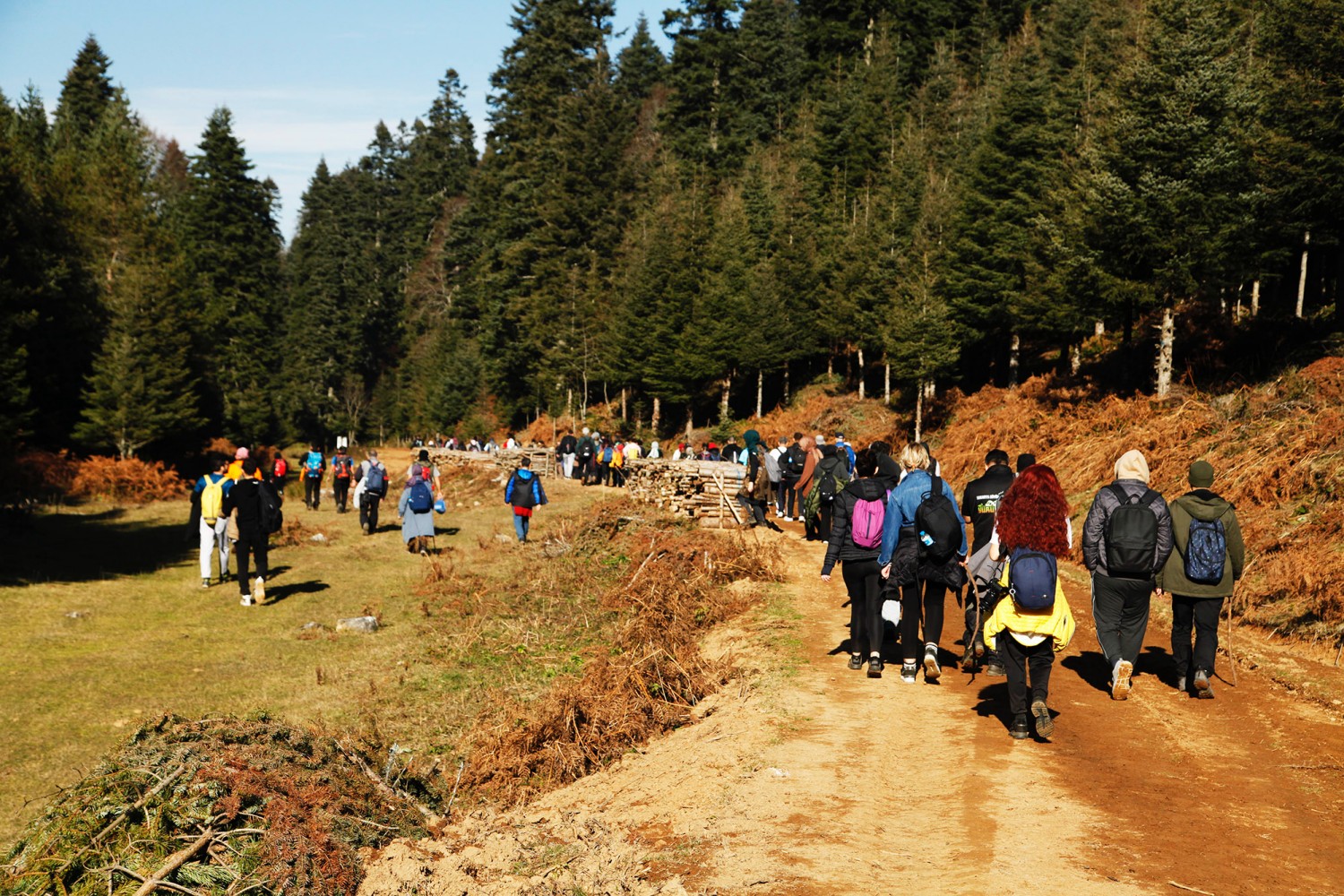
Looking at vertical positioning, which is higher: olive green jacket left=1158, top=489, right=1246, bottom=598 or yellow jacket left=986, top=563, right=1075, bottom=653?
olive green jacket left=1158, top=489, right=1246, bottom=598

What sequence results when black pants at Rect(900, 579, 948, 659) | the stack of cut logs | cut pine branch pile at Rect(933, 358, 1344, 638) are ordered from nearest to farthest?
black pants at Rect(900, 579, 948, 659) < cut pine branch pile at Rect(933, 358, 1344, 638) < the stack of cut logs

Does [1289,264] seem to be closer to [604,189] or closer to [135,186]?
[604,189]

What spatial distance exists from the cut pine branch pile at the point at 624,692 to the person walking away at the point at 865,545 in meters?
1.77

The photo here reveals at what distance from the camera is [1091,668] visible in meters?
10.7

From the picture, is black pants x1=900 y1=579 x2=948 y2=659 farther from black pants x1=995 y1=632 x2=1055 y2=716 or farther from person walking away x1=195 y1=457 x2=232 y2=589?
person walking away x1=195 y1=457 x2=232 y2=589

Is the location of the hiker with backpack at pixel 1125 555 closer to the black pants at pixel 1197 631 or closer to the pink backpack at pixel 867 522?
the black pants at pixel 1197 631

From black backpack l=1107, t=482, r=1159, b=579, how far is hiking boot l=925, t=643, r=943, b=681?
1.89 m

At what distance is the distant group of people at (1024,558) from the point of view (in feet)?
26.8

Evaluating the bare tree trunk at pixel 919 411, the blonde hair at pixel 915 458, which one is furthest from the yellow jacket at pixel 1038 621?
the bare tree trunk at pixel 919 411

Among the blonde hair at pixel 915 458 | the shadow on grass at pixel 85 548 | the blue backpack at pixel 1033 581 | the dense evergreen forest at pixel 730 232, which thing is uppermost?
the dense evergreen forest at pixel 730 232

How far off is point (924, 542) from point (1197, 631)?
2.83m

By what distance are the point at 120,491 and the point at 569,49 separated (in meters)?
53.0

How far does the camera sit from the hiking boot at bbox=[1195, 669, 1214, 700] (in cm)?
928

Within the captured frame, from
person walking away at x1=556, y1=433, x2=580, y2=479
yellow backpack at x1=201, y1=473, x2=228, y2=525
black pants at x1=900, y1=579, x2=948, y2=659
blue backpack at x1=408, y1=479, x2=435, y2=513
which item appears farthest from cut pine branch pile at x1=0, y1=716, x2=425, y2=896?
person walking away at x1=556, y1=433, x2=580, y2=479
